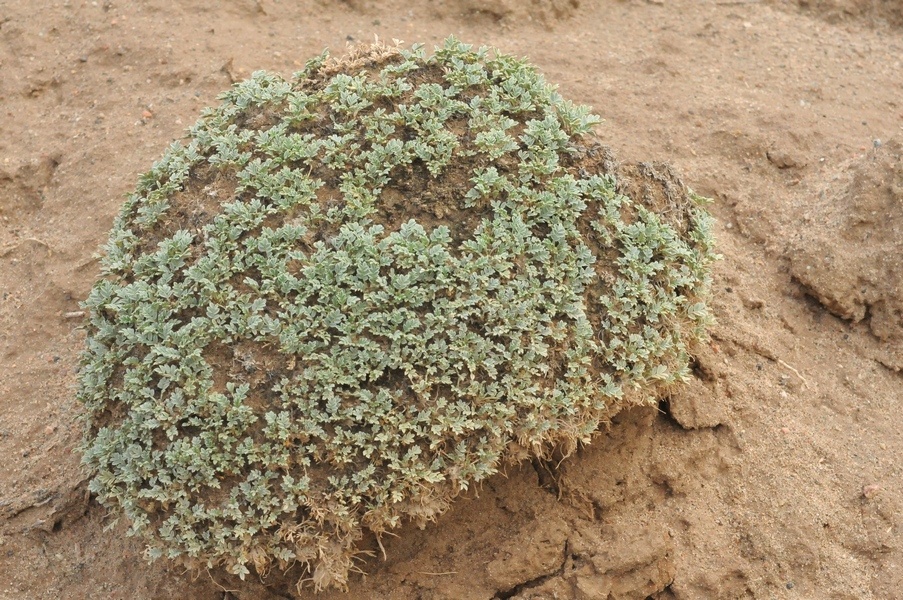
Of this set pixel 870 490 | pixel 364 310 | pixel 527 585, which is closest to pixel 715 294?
pixel 870 490

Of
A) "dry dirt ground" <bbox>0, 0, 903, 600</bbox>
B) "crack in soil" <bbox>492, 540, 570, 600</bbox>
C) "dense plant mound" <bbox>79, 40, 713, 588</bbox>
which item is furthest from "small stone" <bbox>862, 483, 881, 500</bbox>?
"crack in soil" <bbox>492, 540, 570, 600</bbox>

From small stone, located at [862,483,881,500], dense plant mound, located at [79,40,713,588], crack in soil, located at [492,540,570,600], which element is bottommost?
crack in soil, located at [492,540,570,600]

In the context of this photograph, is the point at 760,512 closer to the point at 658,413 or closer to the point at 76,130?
the point at 658,413

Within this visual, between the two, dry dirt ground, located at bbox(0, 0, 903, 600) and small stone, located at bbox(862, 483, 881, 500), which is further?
small stone, located at bbox(862, 483, 881, 500)

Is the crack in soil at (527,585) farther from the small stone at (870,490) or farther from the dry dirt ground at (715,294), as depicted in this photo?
the small stone at (870,490)

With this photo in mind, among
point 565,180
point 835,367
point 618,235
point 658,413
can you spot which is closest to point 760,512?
point 658,413

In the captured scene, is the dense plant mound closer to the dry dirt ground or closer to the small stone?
the dry dirt ground

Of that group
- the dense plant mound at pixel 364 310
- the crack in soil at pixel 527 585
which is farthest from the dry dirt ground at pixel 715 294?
the dense plant mound at pixel 364 310
